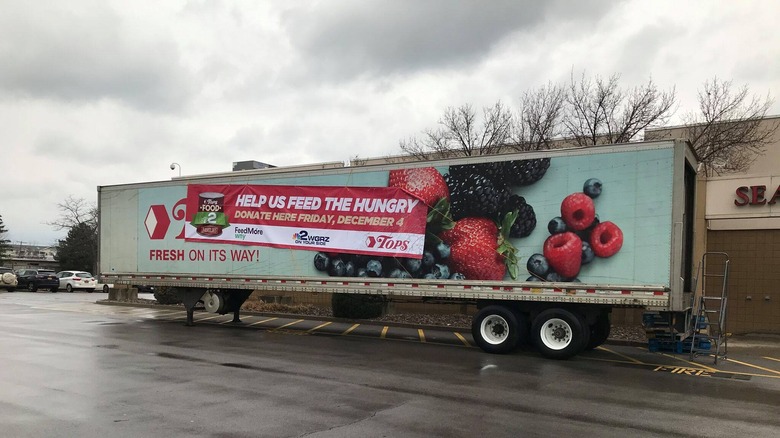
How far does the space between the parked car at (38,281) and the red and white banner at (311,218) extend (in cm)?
2652

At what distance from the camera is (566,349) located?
1109 centimetres

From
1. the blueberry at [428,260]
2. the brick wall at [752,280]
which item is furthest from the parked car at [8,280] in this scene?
the brick wall at [752,280]

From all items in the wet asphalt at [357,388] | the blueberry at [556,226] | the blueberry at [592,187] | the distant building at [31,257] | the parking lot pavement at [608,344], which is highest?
the blueberry at [592,187]

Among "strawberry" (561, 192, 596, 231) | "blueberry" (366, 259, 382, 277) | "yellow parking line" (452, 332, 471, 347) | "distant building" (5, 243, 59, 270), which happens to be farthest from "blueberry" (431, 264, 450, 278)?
"distant building" (5, 243, 59, 270)

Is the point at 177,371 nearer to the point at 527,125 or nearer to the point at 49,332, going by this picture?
the point at 49,332

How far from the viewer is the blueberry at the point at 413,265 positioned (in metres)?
12.6

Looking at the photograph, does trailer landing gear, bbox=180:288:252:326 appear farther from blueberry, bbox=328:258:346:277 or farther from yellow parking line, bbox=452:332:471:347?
yellow parking line, bbox=452:332:471:347

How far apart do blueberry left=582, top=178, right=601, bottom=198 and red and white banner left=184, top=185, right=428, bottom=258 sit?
3.48 m

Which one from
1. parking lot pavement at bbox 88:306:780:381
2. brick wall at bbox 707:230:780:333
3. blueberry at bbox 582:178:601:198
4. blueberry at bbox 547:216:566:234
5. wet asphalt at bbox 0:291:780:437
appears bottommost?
parking lot pavement at bbox 88:306:780:381

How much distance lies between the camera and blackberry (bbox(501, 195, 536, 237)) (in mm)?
11531

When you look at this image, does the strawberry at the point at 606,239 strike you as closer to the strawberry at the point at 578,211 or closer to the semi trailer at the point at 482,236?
the semi trailer at the point at 482,236

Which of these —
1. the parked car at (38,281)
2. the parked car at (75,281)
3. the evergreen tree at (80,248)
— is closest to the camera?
the parked car at (38,281)

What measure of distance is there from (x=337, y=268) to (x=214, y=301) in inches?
182

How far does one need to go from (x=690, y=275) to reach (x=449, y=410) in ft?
25.4
